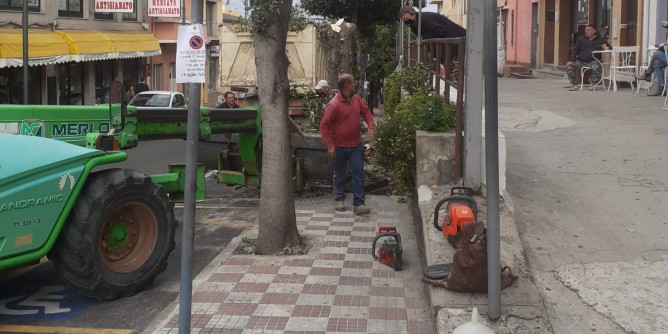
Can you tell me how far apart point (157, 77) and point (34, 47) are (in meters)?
17.3

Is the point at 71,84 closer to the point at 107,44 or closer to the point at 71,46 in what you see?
the point at 107,44

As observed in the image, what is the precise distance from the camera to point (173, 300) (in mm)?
6723

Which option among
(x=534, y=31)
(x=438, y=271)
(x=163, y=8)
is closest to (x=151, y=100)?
(x=163, y=8)

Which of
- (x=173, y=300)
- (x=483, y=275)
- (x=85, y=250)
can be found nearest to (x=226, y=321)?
(x=173, y=300)

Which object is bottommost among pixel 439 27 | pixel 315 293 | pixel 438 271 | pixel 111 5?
pixel 315 293

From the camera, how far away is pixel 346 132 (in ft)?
33.5

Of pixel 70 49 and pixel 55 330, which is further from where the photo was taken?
pixel 70 49

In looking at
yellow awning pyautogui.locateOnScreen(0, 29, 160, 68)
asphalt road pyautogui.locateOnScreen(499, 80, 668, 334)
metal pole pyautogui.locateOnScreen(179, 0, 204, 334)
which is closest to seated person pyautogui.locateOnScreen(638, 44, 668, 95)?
asphalt road pyautogui.locateOnScreen(499, 80, 668, 334)

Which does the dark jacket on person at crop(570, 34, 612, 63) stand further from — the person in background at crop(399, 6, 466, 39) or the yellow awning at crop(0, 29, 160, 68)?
the yellow awning at crop(0, 29, 160, 68)

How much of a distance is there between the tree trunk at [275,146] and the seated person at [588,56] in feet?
34.9

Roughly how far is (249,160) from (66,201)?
4994 millimetres

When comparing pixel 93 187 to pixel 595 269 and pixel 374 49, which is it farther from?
pixel 374 49

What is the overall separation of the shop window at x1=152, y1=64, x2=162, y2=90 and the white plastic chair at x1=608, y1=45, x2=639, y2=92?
26334 millimetres

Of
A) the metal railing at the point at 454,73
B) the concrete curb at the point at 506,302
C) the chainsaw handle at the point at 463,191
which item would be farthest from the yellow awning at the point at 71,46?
the concrete curb at the point at 506,302
